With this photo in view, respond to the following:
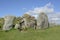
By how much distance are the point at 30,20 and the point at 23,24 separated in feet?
5.81

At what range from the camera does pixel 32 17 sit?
35.9 meters

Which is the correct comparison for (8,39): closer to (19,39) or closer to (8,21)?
(19,39)

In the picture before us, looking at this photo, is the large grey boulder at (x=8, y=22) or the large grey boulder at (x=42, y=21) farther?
the large grey boulder at (x=8, y=22)

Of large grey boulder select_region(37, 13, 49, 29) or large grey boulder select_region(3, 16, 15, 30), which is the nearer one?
large grey boulder select_region(37, 13, 49, 29)

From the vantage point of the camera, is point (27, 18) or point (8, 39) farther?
point (27, 18)

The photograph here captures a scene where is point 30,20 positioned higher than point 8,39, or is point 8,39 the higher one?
point 30,20

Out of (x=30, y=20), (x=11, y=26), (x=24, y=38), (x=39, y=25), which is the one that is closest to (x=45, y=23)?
(x=39, y=25)

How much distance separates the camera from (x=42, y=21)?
3266 cm

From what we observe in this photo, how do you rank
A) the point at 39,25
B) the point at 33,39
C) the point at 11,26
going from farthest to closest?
the point at 11,26 < the point at 39,25 < the point at 33,39

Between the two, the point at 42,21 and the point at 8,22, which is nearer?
the point at 42,21

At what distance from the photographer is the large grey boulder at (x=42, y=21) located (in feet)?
104

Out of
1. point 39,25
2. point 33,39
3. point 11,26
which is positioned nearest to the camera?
point 33,39

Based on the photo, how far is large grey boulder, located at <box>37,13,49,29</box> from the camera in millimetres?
31809

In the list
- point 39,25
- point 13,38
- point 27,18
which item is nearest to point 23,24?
point 27,18
